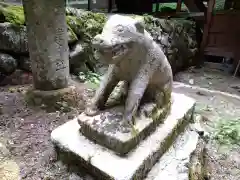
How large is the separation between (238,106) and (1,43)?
3433 millimetres

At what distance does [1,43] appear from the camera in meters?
2.69

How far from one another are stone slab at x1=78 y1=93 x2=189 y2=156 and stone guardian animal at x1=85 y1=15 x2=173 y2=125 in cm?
7

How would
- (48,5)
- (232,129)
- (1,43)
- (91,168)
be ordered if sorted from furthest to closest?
(1,43), (232,129), (48,5), (91,168)

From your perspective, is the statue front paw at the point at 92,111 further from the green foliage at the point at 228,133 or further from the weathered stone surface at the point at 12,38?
the weathered stone surface at the point at 12,38

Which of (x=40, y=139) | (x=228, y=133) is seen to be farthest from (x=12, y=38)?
(x=228, y=133)

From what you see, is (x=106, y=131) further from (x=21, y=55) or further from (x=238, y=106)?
(x=238, y=106)

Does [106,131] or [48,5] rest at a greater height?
[48,5]

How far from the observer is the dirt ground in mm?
1565

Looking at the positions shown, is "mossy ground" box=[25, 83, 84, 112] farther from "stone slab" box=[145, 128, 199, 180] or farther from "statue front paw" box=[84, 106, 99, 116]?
"stone slab" box=[145, 128, 199, 180]

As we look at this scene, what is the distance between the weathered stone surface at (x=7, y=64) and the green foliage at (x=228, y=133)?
257 cm

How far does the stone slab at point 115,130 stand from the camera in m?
1.35

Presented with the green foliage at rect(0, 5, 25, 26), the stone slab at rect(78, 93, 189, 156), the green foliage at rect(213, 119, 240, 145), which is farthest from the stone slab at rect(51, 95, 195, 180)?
the green foliage at rect(0, 5, 25, 26)

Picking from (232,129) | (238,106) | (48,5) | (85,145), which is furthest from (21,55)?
(238,106)

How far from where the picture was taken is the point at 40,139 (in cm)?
191
